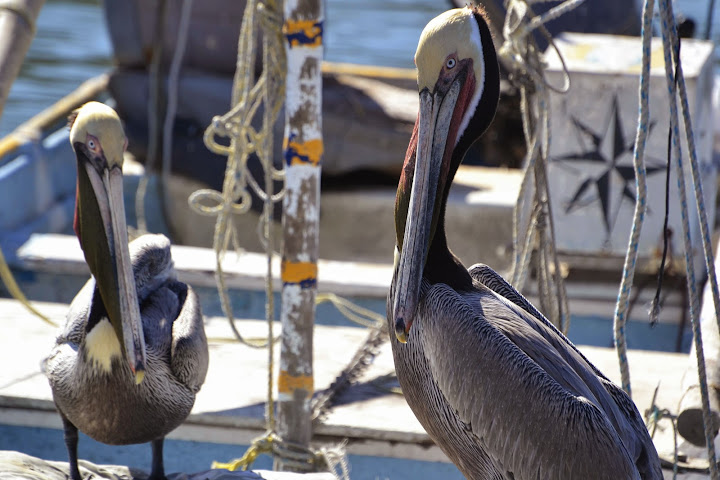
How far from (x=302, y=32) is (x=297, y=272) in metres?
0.79

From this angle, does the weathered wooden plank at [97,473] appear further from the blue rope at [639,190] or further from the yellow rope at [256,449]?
the blue rope at [639,190]

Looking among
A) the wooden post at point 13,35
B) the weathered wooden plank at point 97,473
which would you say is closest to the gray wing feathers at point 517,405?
the weathered wooden plank at point 97,473

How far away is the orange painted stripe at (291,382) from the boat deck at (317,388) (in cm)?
23

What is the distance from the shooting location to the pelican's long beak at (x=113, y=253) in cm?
237

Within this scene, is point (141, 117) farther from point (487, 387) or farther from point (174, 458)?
point (487, 387)

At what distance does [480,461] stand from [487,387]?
0.73ft

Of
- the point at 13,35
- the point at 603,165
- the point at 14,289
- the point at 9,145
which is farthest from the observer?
the point at 9,145

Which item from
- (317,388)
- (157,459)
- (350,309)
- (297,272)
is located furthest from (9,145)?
(157,459)

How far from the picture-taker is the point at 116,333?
8.00ft

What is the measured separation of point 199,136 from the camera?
250 inches

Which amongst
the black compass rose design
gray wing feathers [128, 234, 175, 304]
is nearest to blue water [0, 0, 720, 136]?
the black compass rose design

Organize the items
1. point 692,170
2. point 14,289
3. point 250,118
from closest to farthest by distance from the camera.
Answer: point 692,170 → point 250,118 → point 14,289

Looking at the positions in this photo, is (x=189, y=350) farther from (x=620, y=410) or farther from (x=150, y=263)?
(x=620, y=410)

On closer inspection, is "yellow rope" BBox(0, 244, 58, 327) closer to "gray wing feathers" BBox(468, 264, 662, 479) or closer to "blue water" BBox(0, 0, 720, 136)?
"gray wing feathers" BBox(468, 264, 662, 479)
